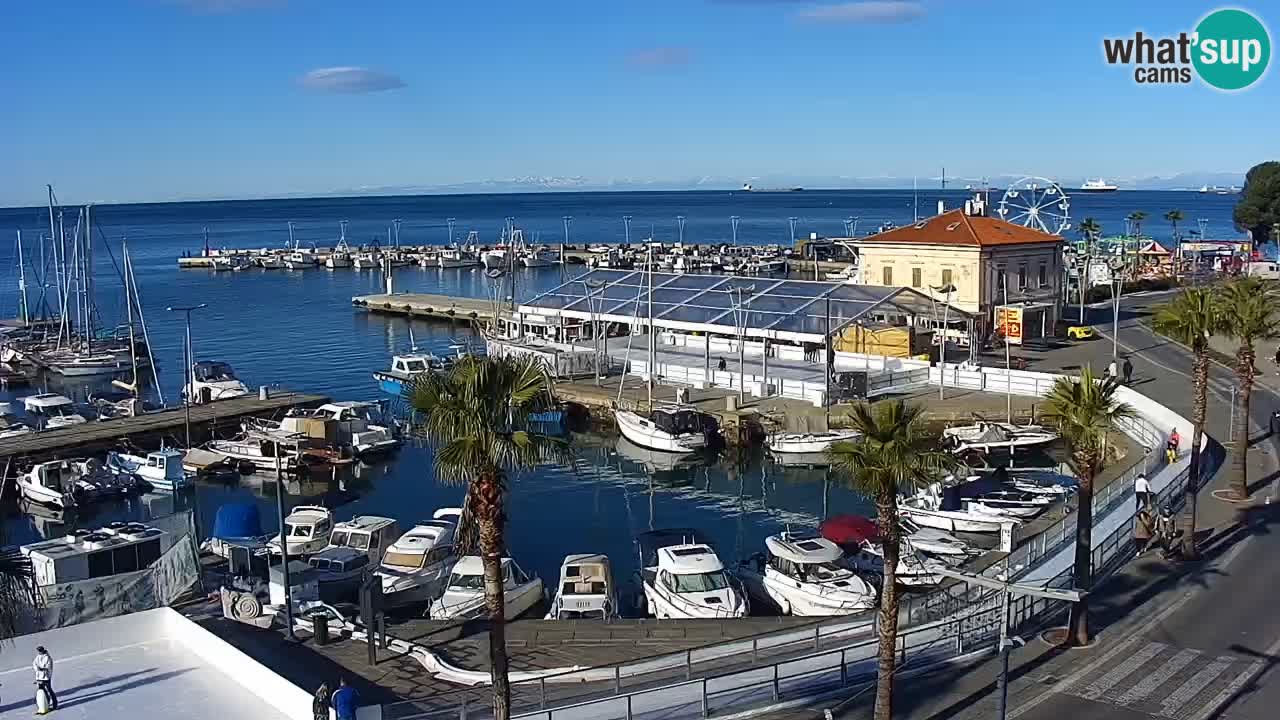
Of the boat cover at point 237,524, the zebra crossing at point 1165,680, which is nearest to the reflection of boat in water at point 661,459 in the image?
the boat cover at point 237,524

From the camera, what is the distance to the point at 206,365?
6544 centimetres

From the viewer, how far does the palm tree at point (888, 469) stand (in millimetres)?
17672

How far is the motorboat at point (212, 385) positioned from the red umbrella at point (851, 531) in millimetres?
39014

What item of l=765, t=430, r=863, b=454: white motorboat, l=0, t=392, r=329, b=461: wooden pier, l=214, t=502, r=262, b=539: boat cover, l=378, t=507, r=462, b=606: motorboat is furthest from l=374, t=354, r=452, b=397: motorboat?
l=378, t=507, r=462, b=606: motorboat

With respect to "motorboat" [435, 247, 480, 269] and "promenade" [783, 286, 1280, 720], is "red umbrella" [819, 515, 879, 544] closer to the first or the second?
"promenade" [783, 286, 1280, 720]

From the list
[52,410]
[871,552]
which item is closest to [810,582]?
[871,552]

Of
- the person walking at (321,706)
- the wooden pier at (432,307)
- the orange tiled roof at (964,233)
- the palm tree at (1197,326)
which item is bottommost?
the wooden pier at (432,307)

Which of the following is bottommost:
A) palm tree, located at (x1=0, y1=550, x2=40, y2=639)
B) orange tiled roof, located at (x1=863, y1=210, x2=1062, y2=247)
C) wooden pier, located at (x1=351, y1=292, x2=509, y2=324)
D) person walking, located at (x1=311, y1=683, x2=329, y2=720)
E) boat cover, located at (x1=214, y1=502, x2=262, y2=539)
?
boat cover, located at (x1=214, y1=502, x2=262, y2=539)

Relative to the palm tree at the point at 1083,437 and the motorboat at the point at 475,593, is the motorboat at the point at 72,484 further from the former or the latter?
the palm tree at the point at 1083,437

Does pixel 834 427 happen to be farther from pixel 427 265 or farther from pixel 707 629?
pixel 427 265

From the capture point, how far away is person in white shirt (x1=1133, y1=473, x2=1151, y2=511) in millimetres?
28766

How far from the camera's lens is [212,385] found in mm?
62562

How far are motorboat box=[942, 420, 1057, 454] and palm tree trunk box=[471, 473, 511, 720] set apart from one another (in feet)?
105

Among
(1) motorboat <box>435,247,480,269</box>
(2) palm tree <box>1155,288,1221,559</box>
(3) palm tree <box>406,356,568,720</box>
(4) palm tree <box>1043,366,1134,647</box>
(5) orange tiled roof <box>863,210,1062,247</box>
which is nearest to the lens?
(3) palm tree <box>406,356,568,720</box>
